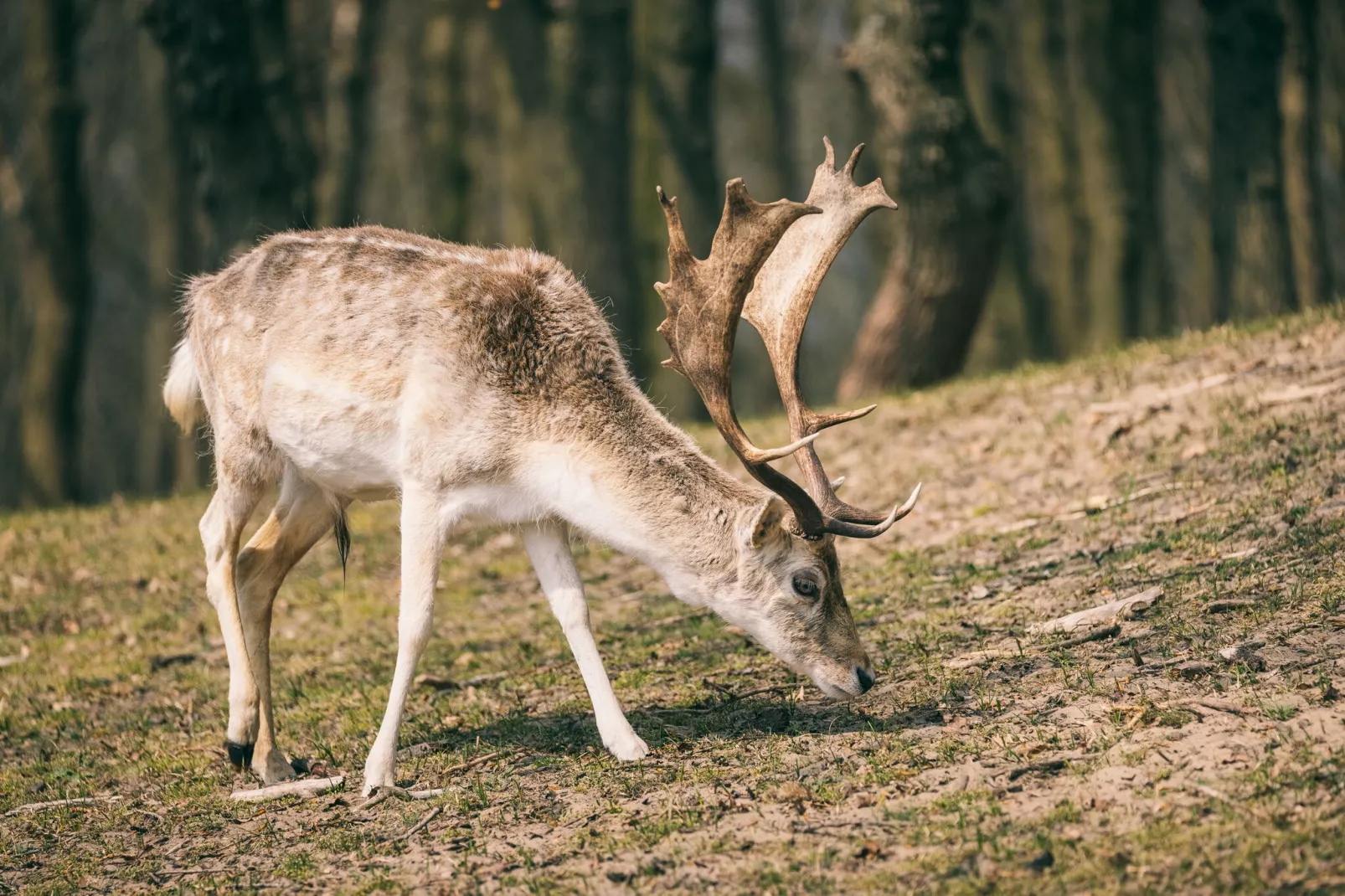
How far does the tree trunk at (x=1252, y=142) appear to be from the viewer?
1502 cm

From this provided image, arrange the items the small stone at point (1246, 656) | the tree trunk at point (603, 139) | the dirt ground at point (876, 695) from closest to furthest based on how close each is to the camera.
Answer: the dirt ground at point (876, 695) → the small stone at point (1246, 656) → the tree trunk at point (603, 139)

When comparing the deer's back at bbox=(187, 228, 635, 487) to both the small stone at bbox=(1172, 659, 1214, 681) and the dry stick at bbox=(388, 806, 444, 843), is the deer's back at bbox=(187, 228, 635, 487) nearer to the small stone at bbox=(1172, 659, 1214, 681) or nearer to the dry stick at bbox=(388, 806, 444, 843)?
the dry stick at bbox=(388, 806, 444, 843)

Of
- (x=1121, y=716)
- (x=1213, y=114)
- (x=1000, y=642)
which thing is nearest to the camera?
(x=1121, y=716)

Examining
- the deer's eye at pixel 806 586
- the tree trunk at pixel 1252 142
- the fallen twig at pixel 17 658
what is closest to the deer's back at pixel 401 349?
the deer's eye at pixel 806 586

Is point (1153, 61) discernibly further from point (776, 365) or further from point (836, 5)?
point (776, 365)

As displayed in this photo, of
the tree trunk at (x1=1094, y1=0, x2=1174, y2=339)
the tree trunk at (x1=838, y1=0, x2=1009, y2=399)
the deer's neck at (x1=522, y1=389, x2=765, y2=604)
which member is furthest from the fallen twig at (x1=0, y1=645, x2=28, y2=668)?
the tree trunk at (x1=1094, y1=0, x2=1174, y2=339)

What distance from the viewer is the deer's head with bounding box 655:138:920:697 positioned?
20.6 ft

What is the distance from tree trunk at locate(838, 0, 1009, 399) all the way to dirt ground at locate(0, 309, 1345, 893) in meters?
2.04

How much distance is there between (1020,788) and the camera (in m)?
5.06

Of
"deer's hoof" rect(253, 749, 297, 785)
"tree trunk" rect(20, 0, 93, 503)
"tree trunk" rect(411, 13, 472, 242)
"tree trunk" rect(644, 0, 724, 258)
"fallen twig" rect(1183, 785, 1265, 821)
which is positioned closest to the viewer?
"fallen twig" rect(1183, 785, 1265, 821)

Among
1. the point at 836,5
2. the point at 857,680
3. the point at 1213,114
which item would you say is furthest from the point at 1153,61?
the point at 857,680

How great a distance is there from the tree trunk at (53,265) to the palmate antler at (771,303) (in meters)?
11.7

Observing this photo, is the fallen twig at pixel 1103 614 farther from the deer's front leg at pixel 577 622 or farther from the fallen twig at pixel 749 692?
the deer's front leg at pixel 577 622

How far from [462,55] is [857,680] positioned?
18361 mm
